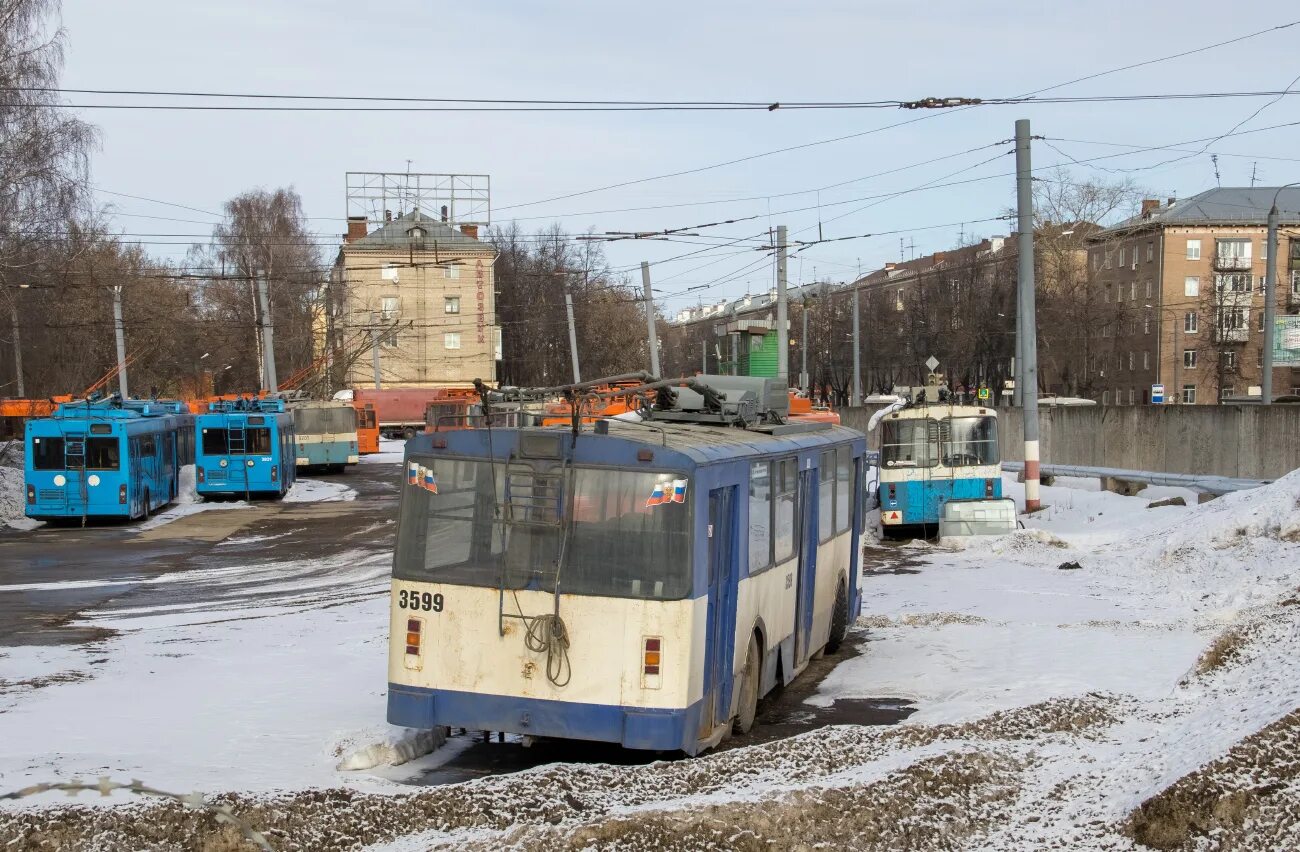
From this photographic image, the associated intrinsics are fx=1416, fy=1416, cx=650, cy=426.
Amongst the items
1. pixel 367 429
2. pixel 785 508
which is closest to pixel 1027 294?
pixel 785 508

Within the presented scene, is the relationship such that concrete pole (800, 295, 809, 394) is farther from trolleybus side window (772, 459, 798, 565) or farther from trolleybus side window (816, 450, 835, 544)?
trolleybus side window (772, 459, 798, 565)

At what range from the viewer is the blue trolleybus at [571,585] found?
8672 mm

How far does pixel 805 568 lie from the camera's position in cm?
1215

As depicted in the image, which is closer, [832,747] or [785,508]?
[832,747]

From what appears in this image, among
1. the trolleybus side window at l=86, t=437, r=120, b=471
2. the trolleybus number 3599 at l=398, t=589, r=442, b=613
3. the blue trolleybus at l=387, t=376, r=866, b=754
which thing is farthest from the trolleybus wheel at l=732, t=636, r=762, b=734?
the trolleybus side window at l=86, t=437, r=120, b=471

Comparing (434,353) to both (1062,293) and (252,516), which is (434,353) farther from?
(252,516)

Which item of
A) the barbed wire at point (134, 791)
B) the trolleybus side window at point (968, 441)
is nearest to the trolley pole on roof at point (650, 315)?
the trolleybus side window at point (968, 441)

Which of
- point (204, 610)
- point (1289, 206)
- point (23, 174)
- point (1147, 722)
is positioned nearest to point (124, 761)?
point (1147, 722)

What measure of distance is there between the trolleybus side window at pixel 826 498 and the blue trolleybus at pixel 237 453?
1063 inches

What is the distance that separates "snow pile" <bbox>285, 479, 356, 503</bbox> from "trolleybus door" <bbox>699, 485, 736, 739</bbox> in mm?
30591

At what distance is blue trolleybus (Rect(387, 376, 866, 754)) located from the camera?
28.5ft

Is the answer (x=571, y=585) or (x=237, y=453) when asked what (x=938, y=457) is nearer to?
(x=571, y=585)

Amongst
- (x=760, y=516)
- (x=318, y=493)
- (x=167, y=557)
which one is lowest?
(x=318, y=493)

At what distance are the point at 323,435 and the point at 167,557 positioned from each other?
1093 inches
